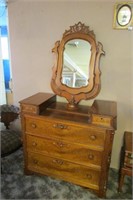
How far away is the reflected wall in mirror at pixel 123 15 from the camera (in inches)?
63.6

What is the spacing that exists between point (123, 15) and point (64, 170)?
5.61 ft

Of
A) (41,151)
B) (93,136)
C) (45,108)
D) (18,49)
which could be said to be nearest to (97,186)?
(93,136)

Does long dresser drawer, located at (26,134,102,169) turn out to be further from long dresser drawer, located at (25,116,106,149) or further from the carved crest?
the carved crest

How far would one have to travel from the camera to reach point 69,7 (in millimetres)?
1794

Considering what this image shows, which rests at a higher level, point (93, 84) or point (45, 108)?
point (93, 84)

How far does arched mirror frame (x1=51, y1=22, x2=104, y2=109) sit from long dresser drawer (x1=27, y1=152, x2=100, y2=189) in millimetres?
630

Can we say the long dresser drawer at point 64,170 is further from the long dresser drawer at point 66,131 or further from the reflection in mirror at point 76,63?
the reflection in mirror at point 76,63

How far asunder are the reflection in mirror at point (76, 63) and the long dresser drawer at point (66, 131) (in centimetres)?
51

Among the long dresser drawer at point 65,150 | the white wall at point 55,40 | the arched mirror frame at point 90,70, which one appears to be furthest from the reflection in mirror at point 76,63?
the long dresser drawer at point 65,150

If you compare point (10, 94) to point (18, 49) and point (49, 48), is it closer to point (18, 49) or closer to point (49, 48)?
point (18, 49)

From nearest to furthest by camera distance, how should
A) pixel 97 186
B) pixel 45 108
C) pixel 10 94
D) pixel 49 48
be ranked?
pixel 97 186 → pixel 45 108 → pixel 49 48 → pixel 10 94

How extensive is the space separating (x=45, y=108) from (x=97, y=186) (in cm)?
98

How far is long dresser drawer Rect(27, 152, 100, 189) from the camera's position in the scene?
171 cm

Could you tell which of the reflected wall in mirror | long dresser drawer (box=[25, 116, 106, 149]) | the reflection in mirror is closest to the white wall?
the reflected wall in mirror
